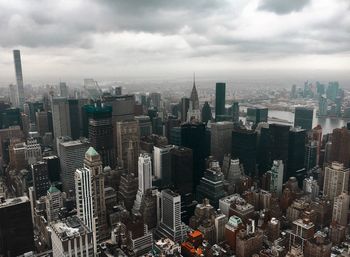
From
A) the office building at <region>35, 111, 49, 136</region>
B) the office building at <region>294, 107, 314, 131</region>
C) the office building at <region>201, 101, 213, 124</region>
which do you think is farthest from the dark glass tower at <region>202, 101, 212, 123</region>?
the office building at <region>35, 111, 49, 136</region>

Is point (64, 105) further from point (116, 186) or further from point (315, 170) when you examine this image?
point (315, 170)

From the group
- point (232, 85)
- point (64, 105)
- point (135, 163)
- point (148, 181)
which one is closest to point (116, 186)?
point (135, 163)

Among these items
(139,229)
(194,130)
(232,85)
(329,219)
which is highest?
(232,85)

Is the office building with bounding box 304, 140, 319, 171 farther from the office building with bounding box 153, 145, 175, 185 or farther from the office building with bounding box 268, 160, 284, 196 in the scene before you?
the office building with bounding box 153, 145, 175, 185

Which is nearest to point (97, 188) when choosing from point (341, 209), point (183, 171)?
point (183, 171)

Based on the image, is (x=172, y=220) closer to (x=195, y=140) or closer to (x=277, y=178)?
(x=195, y=140)

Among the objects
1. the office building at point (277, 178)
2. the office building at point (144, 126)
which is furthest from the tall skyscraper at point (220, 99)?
the office building at point (277, 178)
